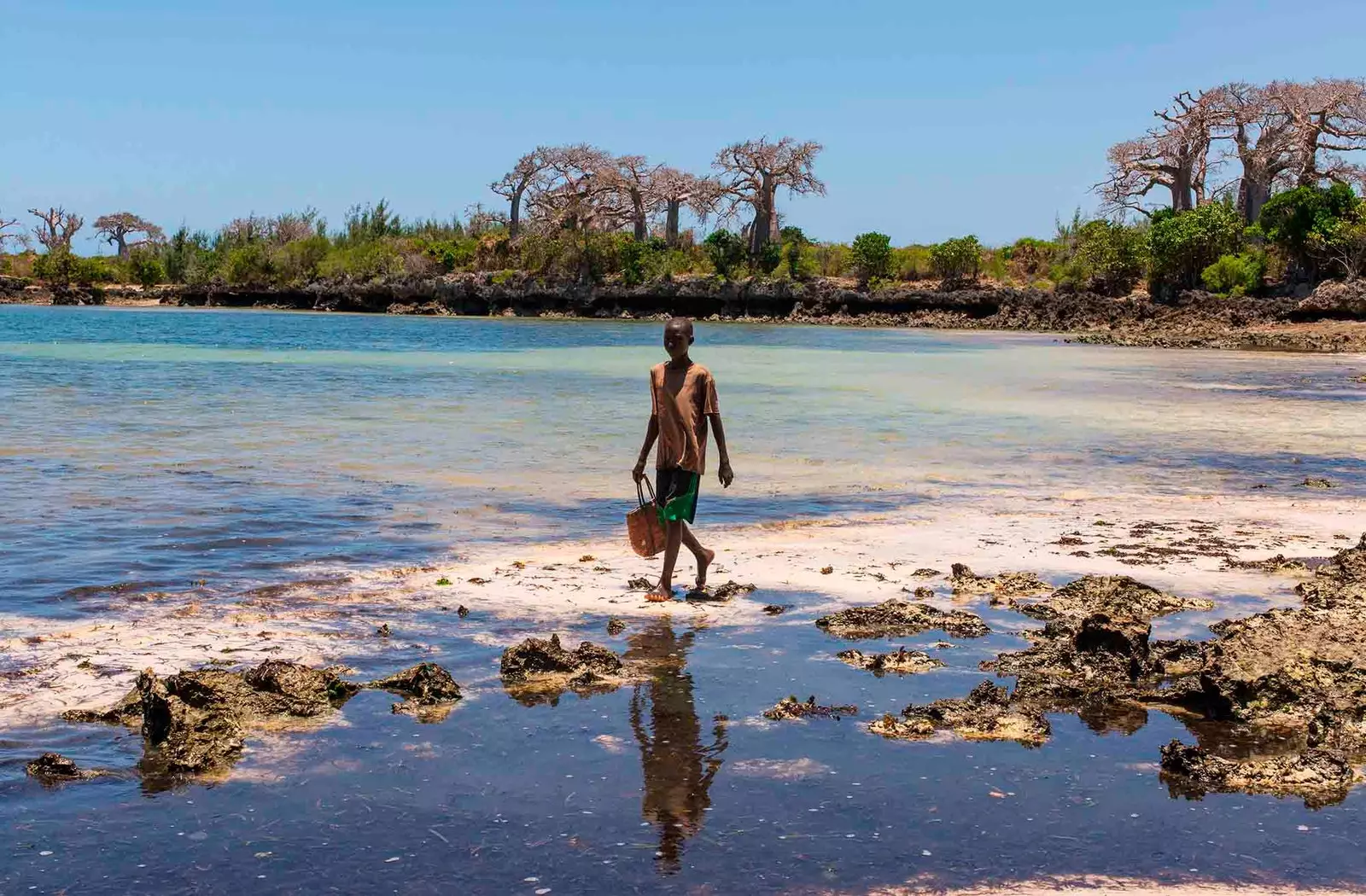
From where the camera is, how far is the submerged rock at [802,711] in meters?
5.21

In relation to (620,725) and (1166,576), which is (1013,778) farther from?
(1166,576)

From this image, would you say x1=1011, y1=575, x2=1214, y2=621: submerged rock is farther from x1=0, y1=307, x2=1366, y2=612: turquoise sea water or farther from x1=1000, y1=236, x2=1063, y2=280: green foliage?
x1=1000, y1=236, x2=1063, y2=280: green foliage

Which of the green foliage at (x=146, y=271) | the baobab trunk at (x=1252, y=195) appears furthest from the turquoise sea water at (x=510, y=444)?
the green foliage at (x=146, y=271)

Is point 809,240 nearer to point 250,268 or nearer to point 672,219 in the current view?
point 672,219

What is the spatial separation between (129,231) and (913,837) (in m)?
120

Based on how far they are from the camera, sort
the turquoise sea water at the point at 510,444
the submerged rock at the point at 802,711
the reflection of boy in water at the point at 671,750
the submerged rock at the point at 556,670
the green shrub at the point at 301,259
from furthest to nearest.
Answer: the green shrub at the point at 301,259, the turquoise sea water at the point at 510,444, the submerged rock at the point at 556,670, the submerged rock at the point at 802,711, the reflection of boy in water at the point at 671,750

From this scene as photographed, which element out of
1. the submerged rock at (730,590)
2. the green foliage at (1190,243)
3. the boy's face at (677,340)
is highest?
the green foliage at (1190,243)

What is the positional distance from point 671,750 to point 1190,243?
4922cm

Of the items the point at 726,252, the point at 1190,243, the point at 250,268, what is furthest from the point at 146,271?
the point at 1190,243

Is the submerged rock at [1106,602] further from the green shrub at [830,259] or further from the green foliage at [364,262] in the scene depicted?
the green foliage at [364,262]

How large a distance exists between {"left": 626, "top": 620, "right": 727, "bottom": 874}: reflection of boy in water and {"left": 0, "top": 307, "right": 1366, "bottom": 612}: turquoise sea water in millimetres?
2915

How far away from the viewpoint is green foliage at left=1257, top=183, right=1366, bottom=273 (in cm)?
4453

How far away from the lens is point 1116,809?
14.3ft

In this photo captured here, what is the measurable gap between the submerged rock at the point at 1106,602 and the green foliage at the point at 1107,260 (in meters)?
47.6
